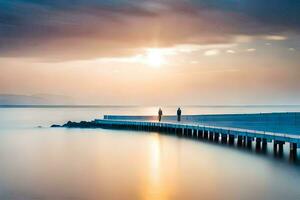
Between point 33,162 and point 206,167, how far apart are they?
32.0 feet

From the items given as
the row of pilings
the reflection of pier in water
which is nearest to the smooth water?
the row of pilings

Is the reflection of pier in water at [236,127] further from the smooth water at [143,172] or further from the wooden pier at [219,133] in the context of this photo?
the smooth water at [143,172]

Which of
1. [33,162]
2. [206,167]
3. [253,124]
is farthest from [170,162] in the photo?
[253,124]

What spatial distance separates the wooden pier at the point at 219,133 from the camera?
28122mm

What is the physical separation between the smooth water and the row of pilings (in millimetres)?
981

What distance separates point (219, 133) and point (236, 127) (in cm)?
306

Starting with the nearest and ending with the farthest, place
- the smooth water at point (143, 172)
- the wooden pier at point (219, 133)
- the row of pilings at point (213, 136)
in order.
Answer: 1. the smooth water at point (143, 172)
2. the wooden pier at point (219, 133)
3. the row of pilings at point (213, 136)

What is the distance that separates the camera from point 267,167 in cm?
2514

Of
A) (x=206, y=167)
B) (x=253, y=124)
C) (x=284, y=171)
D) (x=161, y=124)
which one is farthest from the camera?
(x=161, y=124)

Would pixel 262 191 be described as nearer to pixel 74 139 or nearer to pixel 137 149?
pixel 137 149

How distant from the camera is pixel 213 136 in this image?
3959cm

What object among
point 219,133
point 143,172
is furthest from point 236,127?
point 143,172

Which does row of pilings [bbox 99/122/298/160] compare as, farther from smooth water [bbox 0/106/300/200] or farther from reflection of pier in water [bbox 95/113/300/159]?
smooth water [bbox 0/106/300/200]

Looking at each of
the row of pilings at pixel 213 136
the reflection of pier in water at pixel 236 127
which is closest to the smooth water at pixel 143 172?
the row of pilings at pixel 213 136
